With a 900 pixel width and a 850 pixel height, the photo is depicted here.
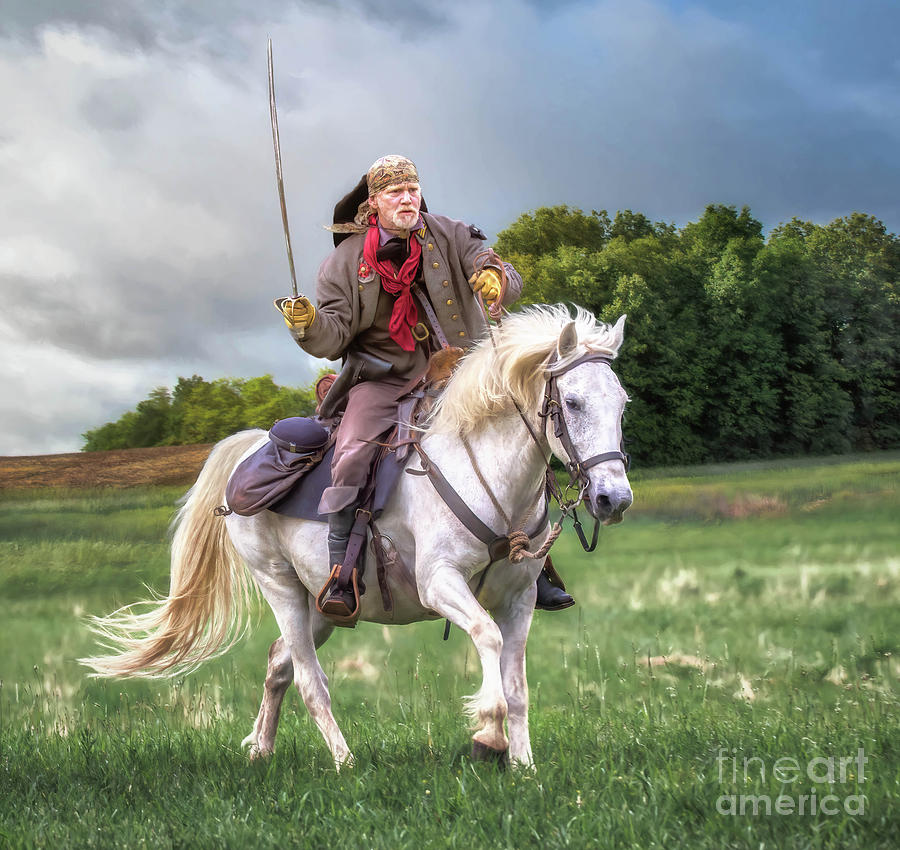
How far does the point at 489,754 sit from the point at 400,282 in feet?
9.68

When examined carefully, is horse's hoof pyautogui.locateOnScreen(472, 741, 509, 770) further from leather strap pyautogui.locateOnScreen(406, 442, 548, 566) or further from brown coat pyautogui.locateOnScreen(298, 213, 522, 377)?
brown coat pyautogui.locateOnScreen(298, 213, 522, 377)

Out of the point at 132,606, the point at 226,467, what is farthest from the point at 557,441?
the point at 132,606

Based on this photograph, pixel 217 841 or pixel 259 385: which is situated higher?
pixel 259 385

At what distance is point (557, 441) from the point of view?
17.2ft

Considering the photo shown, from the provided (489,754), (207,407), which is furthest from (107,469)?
(489,754)

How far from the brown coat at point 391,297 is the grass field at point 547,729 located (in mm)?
2581

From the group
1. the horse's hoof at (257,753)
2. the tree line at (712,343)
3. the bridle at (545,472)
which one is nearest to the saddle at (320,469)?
the bridle at (545,472)

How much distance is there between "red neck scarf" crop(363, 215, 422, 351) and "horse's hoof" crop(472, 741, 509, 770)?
256cm

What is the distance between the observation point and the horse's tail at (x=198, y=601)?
7723 millimetres

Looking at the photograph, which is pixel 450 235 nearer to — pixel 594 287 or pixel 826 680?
pixel 826 680

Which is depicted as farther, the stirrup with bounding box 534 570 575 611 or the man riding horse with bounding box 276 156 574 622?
the stirrup with bounding box 534 570 575 611

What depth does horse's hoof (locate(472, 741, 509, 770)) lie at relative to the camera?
5371 millimetres

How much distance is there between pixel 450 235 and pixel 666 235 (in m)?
34.4

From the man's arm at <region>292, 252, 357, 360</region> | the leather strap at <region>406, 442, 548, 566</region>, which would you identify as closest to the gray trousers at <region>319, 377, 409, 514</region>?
the man's arm at <region>292, 252, 357, 360</region>
